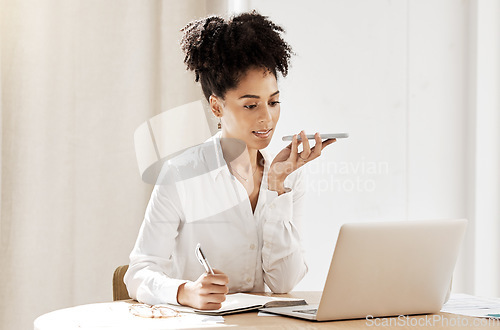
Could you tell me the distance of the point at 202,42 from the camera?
5.67 feet

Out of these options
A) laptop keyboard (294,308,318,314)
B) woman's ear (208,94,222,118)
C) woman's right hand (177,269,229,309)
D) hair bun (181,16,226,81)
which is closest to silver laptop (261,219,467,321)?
laptop keyboard (294,308,318,314)

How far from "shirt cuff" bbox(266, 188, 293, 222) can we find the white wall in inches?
32.2

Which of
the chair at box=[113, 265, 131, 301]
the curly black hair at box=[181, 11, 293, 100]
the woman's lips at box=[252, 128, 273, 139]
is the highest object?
the curly black hair at box=[181, 11, 293, 100]

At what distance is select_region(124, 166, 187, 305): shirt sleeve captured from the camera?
137 cm

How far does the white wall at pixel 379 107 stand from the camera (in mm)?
2482

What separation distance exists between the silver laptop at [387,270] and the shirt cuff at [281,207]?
0.41 metres

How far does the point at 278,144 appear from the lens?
96.0 inches

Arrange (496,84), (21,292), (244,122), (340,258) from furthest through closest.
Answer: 1. (496,84)
2. (21,292)
3. (244,122)
4. (340,258)

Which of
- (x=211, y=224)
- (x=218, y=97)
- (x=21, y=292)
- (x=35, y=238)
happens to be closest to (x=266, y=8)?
(x=218, y=97)

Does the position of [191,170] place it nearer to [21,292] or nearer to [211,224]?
[211,224]

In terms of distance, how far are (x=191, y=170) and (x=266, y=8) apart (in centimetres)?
96

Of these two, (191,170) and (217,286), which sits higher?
(191,170)

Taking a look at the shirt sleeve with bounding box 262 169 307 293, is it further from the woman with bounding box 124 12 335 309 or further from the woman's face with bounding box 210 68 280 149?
the woman's face with bounding box 210 68 280 149

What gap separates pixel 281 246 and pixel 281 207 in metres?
0.11
